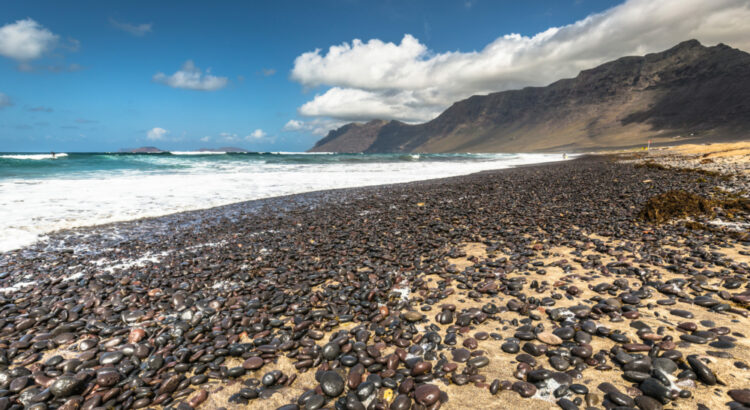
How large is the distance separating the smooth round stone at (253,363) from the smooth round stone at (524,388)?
8.73 ft

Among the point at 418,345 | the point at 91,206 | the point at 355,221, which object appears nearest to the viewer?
the point at 418,345

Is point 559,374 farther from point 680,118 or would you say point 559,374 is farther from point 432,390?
point 680,118

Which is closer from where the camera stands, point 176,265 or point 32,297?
point 32,297

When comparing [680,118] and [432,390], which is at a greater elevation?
[680,118]

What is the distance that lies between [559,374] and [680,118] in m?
264

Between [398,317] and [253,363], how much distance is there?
1.87m

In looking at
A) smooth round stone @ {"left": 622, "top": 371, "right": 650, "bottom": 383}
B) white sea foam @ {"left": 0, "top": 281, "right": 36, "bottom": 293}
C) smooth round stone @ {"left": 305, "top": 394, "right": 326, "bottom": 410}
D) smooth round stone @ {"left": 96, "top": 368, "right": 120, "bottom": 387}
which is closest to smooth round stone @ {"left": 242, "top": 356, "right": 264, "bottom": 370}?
smooth round stone @ {"left": 305, "top": 394, "right": 326, "bottom": 410}

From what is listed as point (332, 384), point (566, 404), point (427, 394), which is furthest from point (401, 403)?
point (566, 404)

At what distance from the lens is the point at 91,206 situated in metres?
13.1

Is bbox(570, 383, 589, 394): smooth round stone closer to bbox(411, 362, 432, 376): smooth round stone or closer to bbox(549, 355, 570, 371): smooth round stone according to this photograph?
bbox(549, 355, 570, 371): smooth round stone

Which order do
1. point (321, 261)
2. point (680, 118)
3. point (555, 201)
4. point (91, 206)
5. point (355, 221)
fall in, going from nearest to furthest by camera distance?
point (321, 261) < point (355, 221) < point (555, 201) < point (91, 206) < point (680, 118)

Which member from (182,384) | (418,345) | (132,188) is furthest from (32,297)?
(132,188)

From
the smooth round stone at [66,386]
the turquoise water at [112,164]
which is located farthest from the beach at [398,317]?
the turquoise water at [112,164]

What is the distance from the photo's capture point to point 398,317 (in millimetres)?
4305
